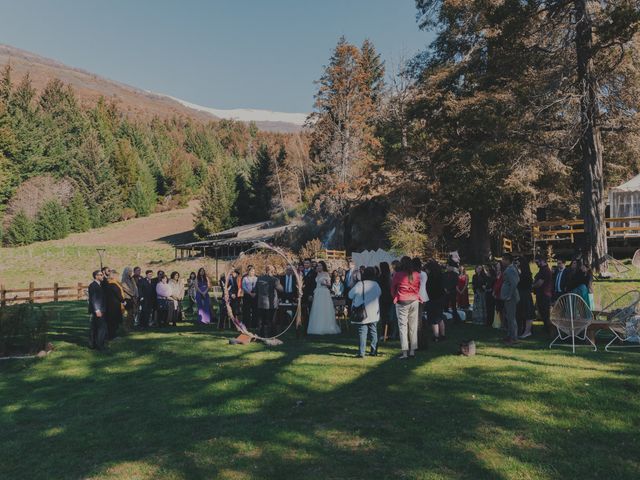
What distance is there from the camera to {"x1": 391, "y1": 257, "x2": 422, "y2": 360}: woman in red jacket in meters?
9.21

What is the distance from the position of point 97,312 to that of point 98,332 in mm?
838

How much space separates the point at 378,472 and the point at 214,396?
367 cm

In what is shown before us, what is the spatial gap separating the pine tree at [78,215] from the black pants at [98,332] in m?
69.4

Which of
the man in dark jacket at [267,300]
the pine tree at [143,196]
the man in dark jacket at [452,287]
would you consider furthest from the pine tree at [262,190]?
the man in dark jacket at [267,300]

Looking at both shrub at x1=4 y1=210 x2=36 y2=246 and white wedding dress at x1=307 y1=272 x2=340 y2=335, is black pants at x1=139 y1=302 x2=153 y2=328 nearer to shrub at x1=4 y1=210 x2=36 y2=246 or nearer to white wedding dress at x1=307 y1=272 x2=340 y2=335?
white wedding dress at x1=307 y1=272 x2=340 y2=335

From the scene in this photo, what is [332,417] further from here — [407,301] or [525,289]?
[525,289]

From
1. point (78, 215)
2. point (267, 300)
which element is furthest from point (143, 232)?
point (267, 300)

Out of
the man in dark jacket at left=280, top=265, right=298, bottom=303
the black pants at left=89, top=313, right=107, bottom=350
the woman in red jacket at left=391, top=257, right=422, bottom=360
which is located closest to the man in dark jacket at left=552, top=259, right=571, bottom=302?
the woman in red jacket at left=391, top=257, right=422, bottom=360

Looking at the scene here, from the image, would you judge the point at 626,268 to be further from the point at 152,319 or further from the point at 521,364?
the point at 152,319

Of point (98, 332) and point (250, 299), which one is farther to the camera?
point (250, 299)

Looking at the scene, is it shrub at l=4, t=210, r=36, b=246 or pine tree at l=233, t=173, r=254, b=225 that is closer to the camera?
shrub at l=4, t=210, r=36, b=246

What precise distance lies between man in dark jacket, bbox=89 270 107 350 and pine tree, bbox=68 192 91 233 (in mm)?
69356

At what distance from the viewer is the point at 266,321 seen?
1324 cm

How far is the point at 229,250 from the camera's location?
56.3 meters
